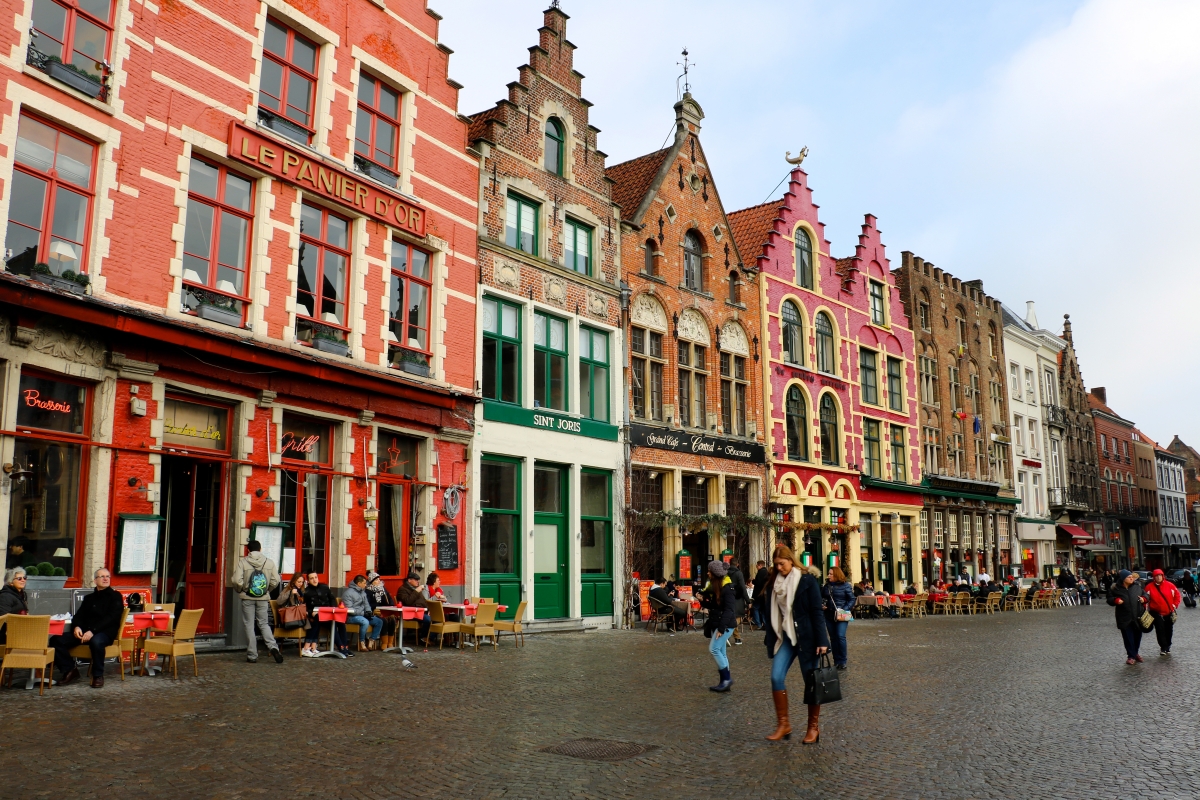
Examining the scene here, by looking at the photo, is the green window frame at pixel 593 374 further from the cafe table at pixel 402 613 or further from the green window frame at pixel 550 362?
the cafe table at pixel 402 613

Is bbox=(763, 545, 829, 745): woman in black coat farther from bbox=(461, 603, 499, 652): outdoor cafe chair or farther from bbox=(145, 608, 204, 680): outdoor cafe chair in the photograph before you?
bbox=(461, 603, 499, 652): outdoor cafe chair

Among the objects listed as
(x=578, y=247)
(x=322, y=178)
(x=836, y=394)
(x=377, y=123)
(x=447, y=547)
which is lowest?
(x=447, y=547)

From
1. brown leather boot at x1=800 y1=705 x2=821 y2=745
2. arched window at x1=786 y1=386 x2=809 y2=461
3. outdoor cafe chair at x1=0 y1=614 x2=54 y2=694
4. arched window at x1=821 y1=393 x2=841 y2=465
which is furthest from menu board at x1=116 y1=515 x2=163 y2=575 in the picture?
arched window at x1=821 y1=393 x2=841 y2=465

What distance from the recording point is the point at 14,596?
449 inches

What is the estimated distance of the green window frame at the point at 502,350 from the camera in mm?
21109

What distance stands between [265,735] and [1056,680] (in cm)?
999

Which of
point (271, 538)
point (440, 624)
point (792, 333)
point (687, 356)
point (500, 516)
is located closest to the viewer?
point (271, 538)

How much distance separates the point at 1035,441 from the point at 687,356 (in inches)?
1162

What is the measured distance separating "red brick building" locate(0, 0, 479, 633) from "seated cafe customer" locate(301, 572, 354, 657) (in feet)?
4.47

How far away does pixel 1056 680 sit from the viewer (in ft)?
42.3

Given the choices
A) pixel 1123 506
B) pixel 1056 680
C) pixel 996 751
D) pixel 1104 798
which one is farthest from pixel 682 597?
pixel 1123 506

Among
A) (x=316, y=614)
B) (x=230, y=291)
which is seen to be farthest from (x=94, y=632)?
(x=230, y=291)

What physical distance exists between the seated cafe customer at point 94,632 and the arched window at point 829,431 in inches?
974

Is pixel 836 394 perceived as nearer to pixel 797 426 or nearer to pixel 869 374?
pixel 797 426
